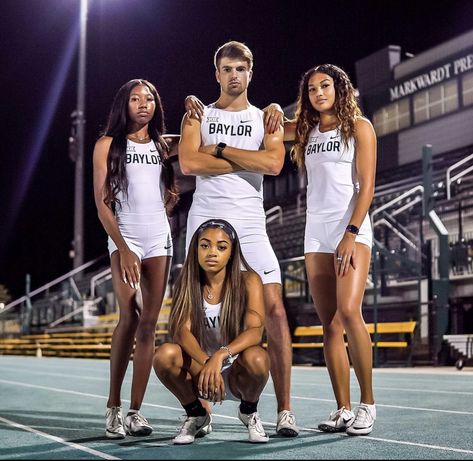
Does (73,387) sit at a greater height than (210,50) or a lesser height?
lesser

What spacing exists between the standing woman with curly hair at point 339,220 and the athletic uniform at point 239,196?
1.03 feet

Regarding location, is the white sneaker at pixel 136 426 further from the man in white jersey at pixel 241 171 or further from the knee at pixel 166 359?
the man in white jersey at pixel 241 171

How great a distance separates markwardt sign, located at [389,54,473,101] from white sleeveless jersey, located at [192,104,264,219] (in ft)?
71.5

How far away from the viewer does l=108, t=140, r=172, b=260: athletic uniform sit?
187 inches

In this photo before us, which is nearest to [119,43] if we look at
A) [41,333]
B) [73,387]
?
[41,333]

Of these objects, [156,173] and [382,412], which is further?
[382,412]

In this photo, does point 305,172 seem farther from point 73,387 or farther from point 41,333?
point 41,333

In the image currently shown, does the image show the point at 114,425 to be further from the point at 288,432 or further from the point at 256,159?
the point at 256,159

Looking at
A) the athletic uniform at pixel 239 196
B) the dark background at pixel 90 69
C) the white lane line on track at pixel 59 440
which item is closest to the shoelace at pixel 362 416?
the athletic uniform at pixel 239 196

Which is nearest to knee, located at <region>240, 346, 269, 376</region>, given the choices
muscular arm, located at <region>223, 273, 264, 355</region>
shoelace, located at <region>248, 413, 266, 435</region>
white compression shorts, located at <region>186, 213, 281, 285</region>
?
muscular arm, located at <region>223, 273, 264, 355</region>

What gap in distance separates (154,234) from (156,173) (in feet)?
1.21

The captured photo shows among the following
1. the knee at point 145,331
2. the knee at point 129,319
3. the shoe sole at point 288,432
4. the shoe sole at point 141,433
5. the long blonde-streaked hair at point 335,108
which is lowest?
the shoe sole at point 141,433

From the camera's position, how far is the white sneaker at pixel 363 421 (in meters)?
4.41

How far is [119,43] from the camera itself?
30.0 m
